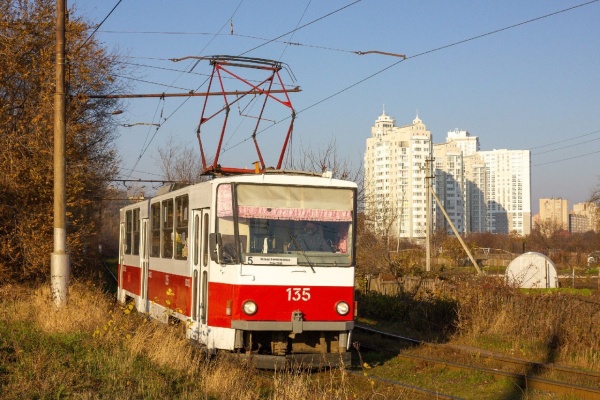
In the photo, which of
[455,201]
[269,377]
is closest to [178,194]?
[269,377]

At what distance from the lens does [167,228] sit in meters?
15.5

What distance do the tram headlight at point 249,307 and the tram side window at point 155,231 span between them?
4959 mm

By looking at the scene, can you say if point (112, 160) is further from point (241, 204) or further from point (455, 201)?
point (455, 201)

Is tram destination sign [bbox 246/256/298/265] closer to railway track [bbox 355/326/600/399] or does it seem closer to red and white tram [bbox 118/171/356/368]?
red and white tram [bbox 118/171/356/368]

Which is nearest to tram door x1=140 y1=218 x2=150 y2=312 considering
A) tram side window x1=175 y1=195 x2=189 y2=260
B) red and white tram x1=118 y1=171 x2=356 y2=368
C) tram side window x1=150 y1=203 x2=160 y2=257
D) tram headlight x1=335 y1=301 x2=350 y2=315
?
tram side window x1=150 y1=203 x2=160 y2=257

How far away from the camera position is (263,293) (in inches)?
471

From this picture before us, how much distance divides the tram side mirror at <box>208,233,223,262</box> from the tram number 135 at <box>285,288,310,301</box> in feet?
3.75

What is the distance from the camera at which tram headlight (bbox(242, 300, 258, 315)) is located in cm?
1187

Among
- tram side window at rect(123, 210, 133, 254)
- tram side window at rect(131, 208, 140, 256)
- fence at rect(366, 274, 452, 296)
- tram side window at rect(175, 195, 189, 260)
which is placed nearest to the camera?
tram side window at rect(175, 195, 189, 260)

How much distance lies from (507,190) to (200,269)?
600ft

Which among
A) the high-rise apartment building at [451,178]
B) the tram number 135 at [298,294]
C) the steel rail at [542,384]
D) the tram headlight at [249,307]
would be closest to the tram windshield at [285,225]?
the tram number 135 at [298,294]

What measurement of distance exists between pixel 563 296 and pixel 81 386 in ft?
37.8

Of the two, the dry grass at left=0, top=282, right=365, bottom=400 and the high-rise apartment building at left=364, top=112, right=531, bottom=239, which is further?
the high-rise apartment building at left=364, top=112, right=531, bottom=239

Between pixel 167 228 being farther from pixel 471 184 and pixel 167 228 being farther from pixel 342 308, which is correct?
pixel 471 184
